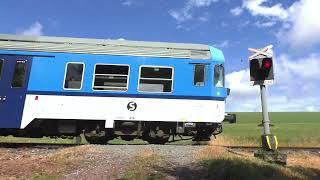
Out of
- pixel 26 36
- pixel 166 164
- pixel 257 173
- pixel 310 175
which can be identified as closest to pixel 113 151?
pixel 166 164

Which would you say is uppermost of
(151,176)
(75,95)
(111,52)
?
(111,52)

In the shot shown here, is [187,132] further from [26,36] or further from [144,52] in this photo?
[26,36]

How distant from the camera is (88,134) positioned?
54.1 feet

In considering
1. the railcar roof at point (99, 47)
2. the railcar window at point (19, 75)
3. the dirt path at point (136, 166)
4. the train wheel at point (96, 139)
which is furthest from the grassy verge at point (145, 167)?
the railcar window at point (19, 75)

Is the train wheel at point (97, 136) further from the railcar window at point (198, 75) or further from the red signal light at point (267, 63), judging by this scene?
the red signal light at point (267, 63)

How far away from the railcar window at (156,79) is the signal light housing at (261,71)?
3.79 meters

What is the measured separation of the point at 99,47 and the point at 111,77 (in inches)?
46.6

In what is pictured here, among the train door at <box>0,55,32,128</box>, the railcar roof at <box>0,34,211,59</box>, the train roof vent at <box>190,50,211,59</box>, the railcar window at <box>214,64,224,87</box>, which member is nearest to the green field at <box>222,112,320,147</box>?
the railcar window at <box>214,64,224,87</box>

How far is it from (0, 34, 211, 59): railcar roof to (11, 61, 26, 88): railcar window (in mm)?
585

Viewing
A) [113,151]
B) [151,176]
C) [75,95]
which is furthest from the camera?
[75,95]

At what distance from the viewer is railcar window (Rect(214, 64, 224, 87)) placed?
54.6ft

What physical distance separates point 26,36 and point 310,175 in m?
10.8

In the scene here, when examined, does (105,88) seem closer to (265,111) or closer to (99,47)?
(99,47)

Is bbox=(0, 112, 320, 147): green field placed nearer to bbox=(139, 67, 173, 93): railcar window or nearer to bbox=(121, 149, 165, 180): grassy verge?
bbox=(139, 67, 173, 93): railcar window
